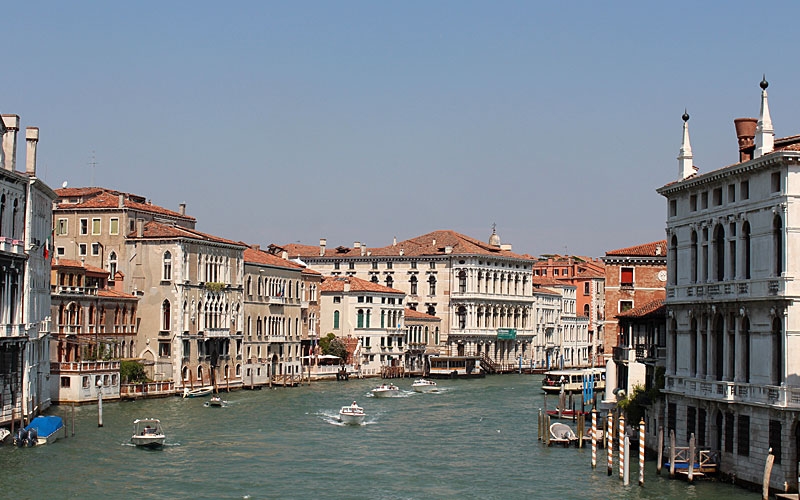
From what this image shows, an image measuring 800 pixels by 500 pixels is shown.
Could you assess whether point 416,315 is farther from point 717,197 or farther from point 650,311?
point 717,197

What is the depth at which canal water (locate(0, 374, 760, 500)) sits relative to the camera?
25953mm

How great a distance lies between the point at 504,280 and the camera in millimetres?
80875

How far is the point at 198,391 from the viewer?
49594 millimetres

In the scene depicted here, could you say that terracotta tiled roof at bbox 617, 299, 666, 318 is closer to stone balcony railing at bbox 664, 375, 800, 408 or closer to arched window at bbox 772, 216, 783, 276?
stone balcony railing at bbox 664, 375, 800, 408

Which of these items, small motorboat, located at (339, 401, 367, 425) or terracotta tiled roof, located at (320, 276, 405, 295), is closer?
small motorboat, located at (339, 401, 367, 425)

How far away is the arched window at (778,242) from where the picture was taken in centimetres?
2275

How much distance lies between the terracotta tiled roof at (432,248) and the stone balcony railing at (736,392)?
50.3m

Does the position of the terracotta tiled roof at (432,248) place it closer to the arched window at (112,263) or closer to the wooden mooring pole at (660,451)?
the arched window at (112,263)

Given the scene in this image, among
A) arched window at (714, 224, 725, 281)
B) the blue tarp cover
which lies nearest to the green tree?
the blue tarp cover

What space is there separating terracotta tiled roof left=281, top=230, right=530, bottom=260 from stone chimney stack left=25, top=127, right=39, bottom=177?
42.4m

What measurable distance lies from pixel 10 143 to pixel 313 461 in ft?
39.3

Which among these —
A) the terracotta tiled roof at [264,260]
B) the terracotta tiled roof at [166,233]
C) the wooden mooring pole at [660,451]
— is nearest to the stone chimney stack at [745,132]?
the wooden mooring pole at [660,451]

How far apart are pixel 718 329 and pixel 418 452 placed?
1053 centimetres

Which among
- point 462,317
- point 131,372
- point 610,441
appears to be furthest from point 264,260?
point 610,441
